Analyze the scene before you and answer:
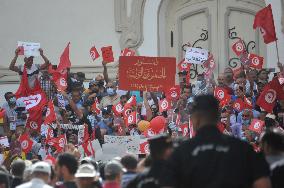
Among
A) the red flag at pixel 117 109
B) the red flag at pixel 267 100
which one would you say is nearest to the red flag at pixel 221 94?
the red flag at pixel 267 100

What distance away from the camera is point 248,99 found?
1742cm

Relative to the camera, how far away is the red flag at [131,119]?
1747 cm

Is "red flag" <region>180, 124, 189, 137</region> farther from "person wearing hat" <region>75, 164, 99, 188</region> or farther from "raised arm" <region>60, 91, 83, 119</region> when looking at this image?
Answer: "person wearing hat" <region>75, 164, 99, 188</region>

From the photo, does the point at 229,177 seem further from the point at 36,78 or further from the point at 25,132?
the point at 36,78

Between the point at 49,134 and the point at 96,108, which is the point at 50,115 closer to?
the point at 49,134

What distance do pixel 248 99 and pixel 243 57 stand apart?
6.23ft

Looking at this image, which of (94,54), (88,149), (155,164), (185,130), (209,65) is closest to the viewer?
(155,164)

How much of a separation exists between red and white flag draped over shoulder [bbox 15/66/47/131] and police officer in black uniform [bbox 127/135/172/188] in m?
10.1

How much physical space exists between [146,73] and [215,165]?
33.8ft

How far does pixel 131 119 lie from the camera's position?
17.5 meters

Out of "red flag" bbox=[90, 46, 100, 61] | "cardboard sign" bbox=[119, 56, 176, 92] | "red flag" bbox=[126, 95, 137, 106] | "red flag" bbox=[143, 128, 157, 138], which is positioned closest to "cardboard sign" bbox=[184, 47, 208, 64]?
"red flag" bbox=[126, 95, 137, 106]

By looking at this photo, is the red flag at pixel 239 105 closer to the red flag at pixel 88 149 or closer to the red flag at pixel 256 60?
the red flag at pixel 256 60

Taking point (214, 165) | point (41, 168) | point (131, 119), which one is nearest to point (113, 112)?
point (131, 119)

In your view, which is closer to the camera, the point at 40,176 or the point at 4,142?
the point at 40,176
